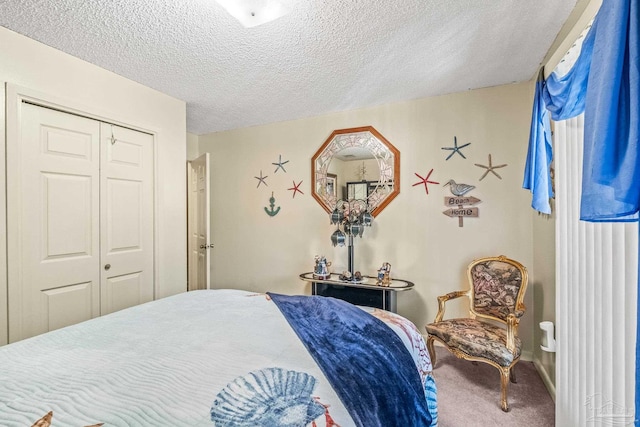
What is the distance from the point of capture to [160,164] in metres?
2.86

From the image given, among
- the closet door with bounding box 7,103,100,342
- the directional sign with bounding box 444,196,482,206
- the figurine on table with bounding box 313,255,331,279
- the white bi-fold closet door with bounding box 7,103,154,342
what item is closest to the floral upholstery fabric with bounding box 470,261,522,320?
the directional sign with bounding box 444,196,482,206

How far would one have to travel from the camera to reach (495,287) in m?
2.49

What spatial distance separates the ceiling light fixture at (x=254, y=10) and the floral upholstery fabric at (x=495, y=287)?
2.45 m

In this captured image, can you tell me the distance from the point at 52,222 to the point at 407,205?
2994 mm

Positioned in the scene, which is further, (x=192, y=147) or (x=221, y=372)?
(x=192, y=147)

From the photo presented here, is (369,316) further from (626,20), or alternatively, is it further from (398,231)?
(398,231)

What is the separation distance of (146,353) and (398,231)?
2525 millimetres

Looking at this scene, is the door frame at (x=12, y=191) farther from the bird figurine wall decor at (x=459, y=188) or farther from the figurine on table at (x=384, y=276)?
the bird figurine wall decor at (x=459, y=188)

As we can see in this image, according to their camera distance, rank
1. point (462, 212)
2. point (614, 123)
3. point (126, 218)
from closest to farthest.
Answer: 1. point (614, 123)
2. point (126, 218)
3. point (462, 212)

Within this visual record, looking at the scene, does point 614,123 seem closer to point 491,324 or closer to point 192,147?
point 491,324

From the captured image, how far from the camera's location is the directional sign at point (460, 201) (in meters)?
2.85

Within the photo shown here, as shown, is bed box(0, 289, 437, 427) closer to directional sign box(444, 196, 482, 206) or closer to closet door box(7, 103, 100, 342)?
closet door box(7, 103, 100, 342)

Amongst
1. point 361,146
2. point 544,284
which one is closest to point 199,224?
point 361,146

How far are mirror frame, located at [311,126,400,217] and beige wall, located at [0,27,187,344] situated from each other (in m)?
1.46
